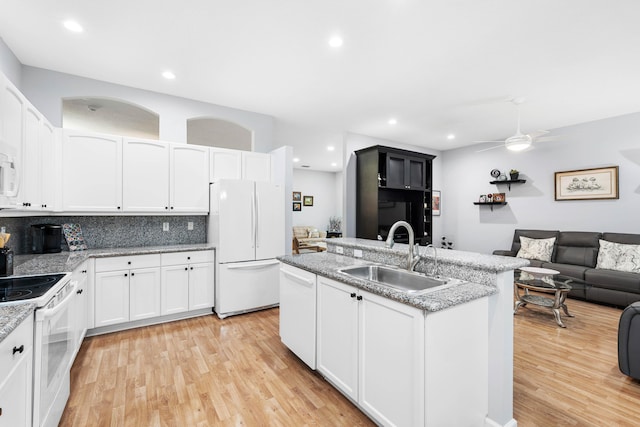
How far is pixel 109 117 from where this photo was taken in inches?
202

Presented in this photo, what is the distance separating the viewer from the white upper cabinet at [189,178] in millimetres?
3543

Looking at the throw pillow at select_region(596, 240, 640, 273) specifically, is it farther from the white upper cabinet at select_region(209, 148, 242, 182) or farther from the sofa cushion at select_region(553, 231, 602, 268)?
the white upper cabinet at select_region(209, 148, 242, 182)

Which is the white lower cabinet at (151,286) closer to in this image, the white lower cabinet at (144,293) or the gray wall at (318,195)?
the white lower cabinet at (144,293)

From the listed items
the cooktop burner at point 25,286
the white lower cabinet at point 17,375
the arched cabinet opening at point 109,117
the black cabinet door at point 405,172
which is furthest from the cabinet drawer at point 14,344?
the black cabinet door at point 405,172

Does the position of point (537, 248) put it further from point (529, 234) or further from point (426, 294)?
point (426, 294)

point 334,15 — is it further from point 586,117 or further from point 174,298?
point 586,117

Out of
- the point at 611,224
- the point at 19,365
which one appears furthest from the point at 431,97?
the point at 19,365

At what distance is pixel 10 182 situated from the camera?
1.81m

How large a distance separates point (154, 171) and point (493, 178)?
6.16 meters

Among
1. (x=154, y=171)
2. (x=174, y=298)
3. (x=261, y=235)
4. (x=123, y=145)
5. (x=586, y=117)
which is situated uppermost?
(x=586, y=117)

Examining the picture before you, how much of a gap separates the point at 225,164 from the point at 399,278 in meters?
2.82

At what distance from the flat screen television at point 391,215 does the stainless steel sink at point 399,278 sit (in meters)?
2.85

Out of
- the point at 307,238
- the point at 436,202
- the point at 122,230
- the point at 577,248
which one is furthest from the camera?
the point at 307,238

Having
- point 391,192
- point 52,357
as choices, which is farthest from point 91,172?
point 391,192
